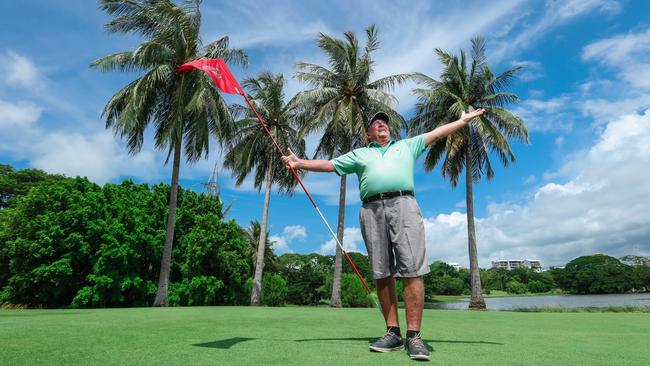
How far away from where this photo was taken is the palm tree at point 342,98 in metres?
22.5

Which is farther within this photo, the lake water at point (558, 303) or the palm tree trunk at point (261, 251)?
the palm tree trunk at point (261, 251)

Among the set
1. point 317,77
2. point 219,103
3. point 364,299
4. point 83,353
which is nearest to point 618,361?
point 83,353

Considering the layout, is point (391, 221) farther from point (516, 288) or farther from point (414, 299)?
point (516, 288)

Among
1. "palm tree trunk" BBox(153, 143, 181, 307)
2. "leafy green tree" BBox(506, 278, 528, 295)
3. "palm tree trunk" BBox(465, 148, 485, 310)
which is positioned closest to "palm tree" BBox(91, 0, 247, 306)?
"palm tree trunk" BBox(153, 143, 181, 307)

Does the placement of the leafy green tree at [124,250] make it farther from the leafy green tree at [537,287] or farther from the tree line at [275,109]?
the leafy green tree at [537,287]

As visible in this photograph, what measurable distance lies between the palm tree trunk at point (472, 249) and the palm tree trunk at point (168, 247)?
588 inches

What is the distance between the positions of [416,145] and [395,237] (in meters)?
1.02

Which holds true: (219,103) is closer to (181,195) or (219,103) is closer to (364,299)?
→ (181,195)

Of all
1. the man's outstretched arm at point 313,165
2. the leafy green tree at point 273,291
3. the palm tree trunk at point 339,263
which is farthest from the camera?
the leafy green tree at point 273,291

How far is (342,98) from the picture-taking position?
2345cm

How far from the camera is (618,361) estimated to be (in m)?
2.80

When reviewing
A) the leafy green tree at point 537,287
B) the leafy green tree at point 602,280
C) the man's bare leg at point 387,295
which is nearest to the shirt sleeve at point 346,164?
the man's bare leg at point 387,295

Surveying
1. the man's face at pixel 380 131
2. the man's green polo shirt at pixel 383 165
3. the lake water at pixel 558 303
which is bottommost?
the lake water at pixel 558 303

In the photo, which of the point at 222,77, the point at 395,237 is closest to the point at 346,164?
the point at 395,237
